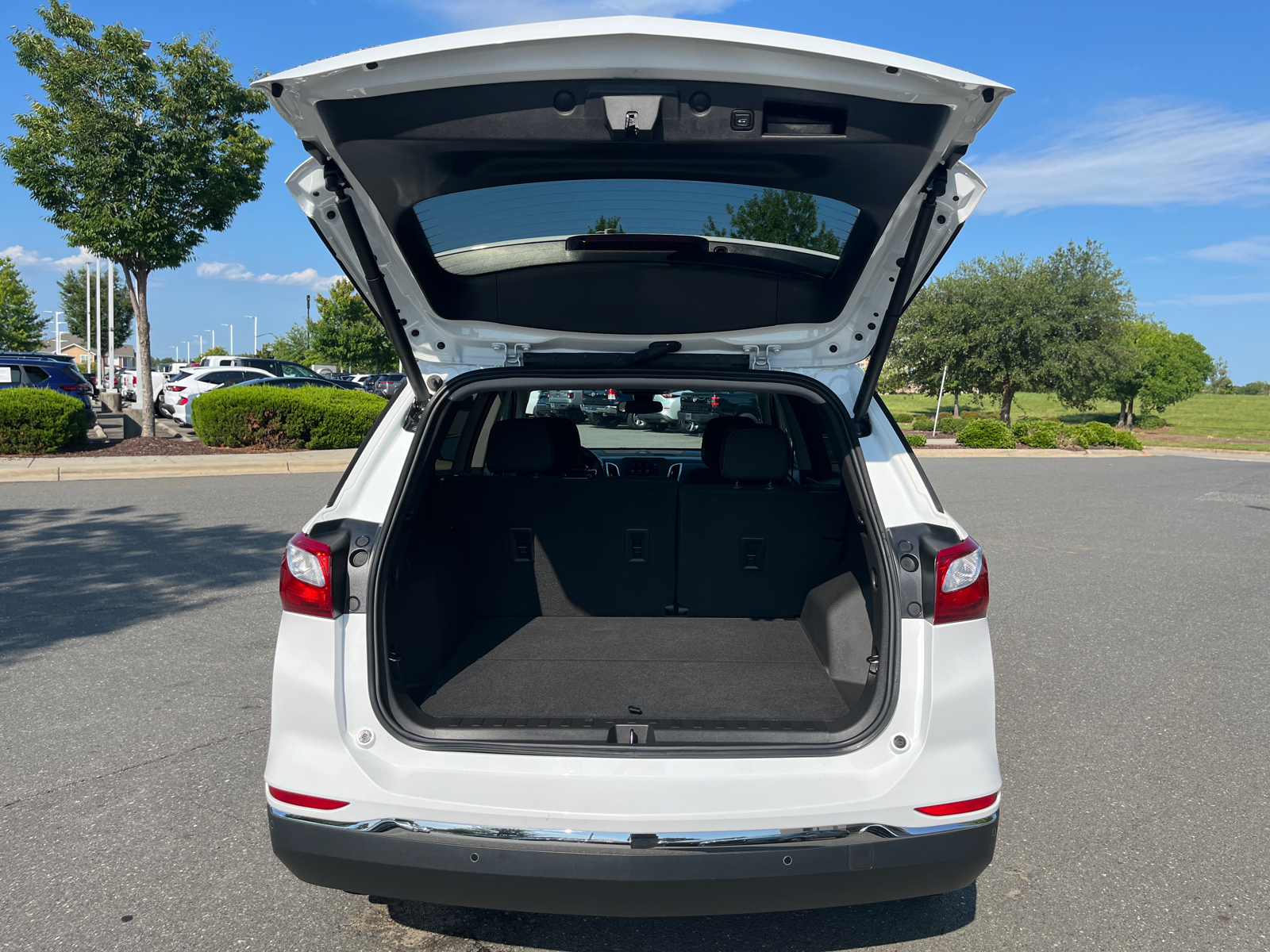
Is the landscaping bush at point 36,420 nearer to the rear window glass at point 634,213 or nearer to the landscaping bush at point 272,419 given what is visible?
the landscaping bush at point 272,419

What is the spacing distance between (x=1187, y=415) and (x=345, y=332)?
5504 cm

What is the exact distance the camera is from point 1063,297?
32.0m

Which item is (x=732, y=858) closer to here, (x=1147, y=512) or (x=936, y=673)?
(x=936, y=673)

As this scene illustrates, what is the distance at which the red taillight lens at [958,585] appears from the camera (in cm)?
222

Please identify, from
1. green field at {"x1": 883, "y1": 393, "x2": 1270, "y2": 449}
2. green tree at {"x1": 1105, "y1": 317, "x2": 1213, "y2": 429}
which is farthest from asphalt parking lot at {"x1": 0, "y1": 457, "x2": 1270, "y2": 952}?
green tree at {"x1": 1105, "y1": 317, "x2": 1213, "y2": 429}

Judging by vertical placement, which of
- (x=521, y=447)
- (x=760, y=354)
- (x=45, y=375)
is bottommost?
(x=45, y=375)

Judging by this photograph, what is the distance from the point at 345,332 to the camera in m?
53.4

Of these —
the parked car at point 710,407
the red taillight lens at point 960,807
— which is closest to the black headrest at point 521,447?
the parked car at point 710,407

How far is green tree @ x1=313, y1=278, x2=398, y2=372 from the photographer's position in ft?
173

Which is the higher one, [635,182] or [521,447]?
[635,182]

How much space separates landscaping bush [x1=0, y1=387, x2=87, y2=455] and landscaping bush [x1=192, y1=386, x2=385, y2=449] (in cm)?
199

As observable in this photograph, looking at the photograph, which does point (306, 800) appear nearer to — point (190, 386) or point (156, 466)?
point (156, 466)

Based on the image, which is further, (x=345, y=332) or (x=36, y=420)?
(x=345, y=332)

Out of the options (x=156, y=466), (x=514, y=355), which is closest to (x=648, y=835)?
(x=514, y=355)
